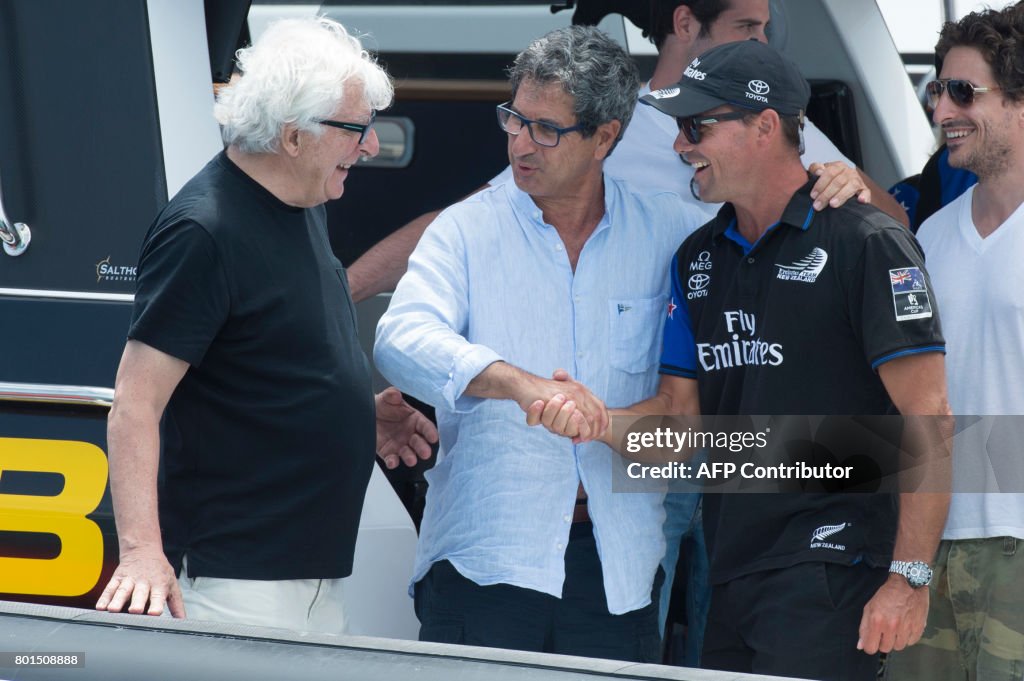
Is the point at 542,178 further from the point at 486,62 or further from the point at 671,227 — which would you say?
the point at 486,62

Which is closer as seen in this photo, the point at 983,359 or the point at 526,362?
the point at 983,359

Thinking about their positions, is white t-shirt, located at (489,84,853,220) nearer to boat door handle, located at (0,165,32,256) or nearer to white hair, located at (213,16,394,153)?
white hair, located at (213,16,394,153)

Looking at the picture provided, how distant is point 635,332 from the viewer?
2.56 m

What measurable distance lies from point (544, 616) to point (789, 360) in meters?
0.64

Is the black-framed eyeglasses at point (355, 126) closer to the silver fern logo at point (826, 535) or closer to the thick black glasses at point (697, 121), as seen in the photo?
the thick black glasses at point (697, 121)

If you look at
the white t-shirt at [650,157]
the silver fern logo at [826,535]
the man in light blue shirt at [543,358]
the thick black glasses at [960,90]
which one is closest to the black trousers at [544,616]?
the man in light blue shirt at [543,358]

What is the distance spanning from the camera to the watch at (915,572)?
7.33ft

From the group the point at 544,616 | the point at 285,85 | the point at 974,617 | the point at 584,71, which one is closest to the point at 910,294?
the point at 974,617

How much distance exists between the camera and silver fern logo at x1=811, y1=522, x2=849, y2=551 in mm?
2295

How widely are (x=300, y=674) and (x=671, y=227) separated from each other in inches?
47.2

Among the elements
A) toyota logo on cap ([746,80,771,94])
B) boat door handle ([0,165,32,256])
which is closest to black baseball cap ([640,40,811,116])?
toyota logo on cap ([746,80,771,94])

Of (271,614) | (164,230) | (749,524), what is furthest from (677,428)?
(164,230)

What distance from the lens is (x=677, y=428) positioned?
253 cm

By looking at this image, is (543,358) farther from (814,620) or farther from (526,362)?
(814,620)
